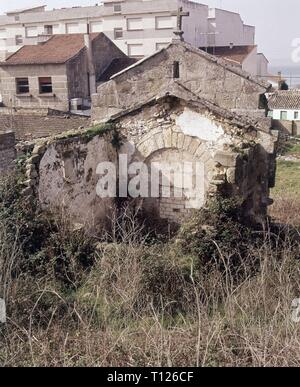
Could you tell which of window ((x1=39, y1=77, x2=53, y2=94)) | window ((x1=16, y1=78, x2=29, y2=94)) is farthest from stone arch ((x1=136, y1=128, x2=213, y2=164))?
window ((x1=16, y1=78, x2=29, y2=94))

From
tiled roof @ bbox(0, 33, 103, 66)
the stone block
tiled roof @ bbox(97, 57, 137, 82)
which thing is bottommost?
the stone block

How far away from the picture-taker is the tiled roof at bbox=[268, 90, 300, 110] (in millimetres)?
38062

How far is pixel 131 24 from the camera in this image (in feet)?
134

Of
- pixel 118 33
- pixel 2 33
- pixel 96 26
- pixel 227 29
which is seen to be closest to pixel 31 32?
pixel 2 33

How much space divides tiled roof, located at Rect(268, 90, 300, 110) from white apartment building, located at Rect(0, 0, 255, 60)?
798 cm

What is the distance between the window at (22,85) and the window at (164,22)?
45.7ft

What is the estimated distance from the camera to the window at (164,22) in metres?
39.4

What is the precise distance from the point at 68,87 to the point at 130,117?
1918 centimetres

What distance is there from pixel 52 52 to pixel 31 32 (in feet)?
53.6

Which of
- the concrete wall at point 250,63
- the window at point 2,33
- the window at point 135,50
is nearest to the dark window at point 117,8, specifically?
the window at point 135,50

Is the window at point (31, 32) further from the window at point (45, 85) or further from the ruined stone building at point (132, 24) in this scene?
the window at point (45, 85)

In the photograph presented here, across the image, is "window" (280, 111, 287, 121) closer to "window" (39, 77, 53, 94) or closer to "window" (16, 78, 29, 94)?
"window" (39, 77, 53, 94)

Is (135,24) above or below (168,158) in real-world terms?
above

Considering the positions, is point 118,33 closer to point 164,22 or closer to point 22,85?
point 164,22
